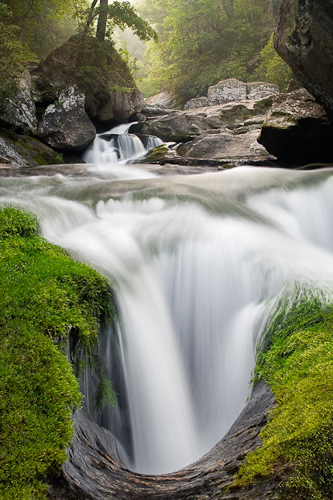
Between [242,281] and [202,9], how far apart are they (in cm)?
3153

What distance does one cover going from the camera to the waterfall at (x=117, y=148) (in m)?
13.8

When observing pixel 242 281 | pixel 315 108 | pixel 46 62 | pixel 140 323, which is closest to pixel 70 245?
pixel 140 323

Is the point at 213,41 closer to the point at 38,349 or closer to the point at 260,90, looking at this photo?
the point at 260,90

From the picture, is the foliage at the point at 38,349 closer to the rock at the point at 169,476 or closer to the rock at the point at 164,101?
the rock at the point at 169,476

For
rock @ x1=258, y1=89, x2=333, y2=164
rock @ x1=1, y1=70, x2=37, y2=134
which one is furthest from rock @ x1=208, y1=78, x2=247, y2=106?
rock @ x1=1, y1=70, x2=37, y2=134

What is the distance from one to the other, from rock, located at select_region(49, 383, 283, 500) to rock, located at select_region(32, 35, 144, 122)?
47.0ft

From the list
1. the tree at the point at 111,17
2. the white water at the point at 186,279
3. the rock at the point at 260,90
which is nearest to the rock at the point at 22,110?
the tree at the point at 111,17

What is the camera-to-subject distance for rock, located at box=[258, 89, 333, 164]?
29.5ft

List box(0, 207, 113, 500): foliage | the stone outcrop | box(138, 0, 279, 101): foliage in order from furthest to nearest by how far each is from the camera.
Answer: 1. box(138, 0, 279, 101): foliage
2. the stone outcrop
3. box(0, 207, 113, 500): foliage

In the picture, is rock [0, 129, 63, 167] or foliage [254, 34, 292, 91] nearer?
rock [0, 129, 63, 167]

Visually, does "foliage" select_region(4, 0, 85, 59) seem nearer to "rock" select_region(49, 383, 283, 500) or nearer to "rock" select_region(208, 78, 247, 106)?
"rock" select_region(208, 78, 247, 106)

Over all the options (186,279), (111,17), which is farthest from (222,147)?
(186,279)

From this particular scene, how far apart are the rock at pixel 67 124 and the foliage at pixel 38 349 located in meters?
10.4

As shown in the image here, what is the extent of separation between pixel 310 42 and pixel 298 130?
2177 millimetres
